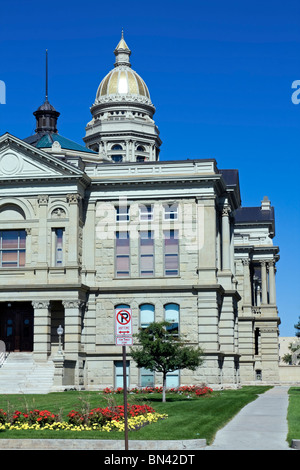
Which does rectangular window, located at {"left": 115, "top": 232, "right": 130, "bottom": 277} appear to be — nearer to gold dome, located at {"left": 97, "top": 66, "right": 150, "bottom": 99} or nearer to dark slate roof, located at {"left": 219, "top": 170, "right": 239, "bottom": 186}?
dark slate roof, located at {"left": 219, "top": 170, "right": 239, "bottom": 186}

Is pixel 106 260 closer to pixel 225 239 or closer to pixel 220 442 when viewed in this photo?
pixel 225 239

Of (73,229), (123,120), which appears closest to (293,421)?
(73,229)

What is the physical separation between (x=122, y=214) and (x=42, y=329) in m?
9.47

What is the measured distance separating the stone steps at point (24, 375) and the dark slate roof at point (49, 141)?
21.1 metres

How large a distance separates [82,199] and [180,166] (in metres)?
6.87

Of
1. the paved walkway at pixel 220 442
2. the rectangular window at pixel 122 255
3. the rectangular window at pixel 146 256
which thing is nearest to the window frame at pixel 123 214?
the rectangular window at pixel 122 255

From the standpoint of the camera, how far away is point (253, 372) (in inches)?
3177

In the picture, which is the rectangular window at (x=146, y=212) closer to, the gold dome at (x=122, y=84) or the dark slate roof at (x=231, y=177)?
the dark slate roof at (x=231, y=177)

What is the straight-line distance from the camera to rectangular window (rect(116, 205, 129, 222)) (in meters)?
56.6

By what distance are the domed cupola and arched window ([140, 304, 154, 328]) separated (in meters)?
44.3

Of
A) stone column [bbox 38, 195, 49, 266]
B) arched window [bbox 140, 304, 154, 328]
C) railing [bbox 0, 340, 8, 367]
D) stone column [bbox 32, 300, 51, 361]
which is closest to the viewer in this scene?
stone column [bbox 32, 300, 51, 361]

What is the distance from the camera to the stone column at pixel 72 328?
53281mm

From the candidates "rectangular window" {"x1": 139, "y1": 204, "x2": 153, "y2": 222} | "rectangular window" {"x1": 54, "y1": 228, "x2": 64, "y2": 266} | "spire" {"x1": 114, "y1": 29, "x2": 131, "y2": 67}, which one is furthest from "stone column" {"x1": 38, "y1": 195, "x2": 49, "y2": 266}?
"spire" {"x1": 114, "y1": 29, "x2": 131, "y2": 67}

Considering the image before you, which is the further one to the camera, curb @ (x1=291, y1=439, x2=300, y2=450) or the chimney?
the chimney
